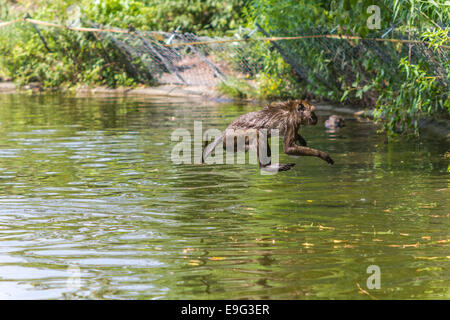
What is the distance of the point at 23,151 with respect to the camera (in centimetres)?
1401

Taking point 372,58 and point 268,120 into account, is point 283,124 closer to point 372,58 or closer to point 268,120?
point 268,120

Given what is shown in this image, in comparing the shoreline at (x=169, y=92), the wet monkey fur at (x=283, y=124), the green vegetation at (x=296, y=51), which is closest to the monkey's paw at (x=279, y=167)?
the wet monkey fur at (x=283, y=124)

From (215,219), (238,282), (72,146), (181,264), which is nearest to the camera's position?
(238,282)

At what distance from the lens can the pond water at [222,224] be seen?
5824 mm

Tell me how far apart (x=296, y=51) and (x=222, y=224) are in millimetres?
11624

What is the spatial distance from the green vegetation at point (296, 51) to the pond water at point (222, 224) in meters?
1.21

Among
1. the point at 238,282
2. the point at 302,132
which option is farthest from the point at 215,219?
the point at 302,132

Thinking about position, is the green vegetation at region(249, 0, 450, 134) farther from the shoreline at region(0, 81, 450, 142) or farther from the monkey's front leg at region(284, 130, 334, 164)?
the monkey's front leg at region(284, 130, 334, 164)

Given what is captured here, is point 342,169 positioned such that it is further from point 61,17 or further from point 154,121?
point 61,17

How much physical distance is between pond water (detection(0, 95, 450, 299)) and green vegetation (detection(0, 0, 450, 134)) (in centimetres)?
121

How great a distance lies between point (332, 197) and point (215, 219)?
5.55 feet

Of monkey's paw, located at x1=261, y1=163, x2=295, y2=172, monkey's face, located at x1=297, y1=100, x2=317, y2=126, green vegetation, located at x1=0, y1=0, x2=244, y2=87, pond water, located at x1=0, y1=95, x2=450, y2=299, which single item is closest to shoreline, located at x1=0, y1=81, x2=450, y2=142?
green vegetation, located at x1=0, y1=0, x2=244, y2=87

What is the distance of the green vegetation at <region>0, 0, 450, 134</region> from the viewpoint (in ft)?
37.7

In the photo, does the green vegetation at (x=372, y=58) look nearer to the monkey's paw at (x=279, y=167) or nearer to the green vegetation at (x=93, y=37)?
the monkey's paw at (x=279, y=167)
